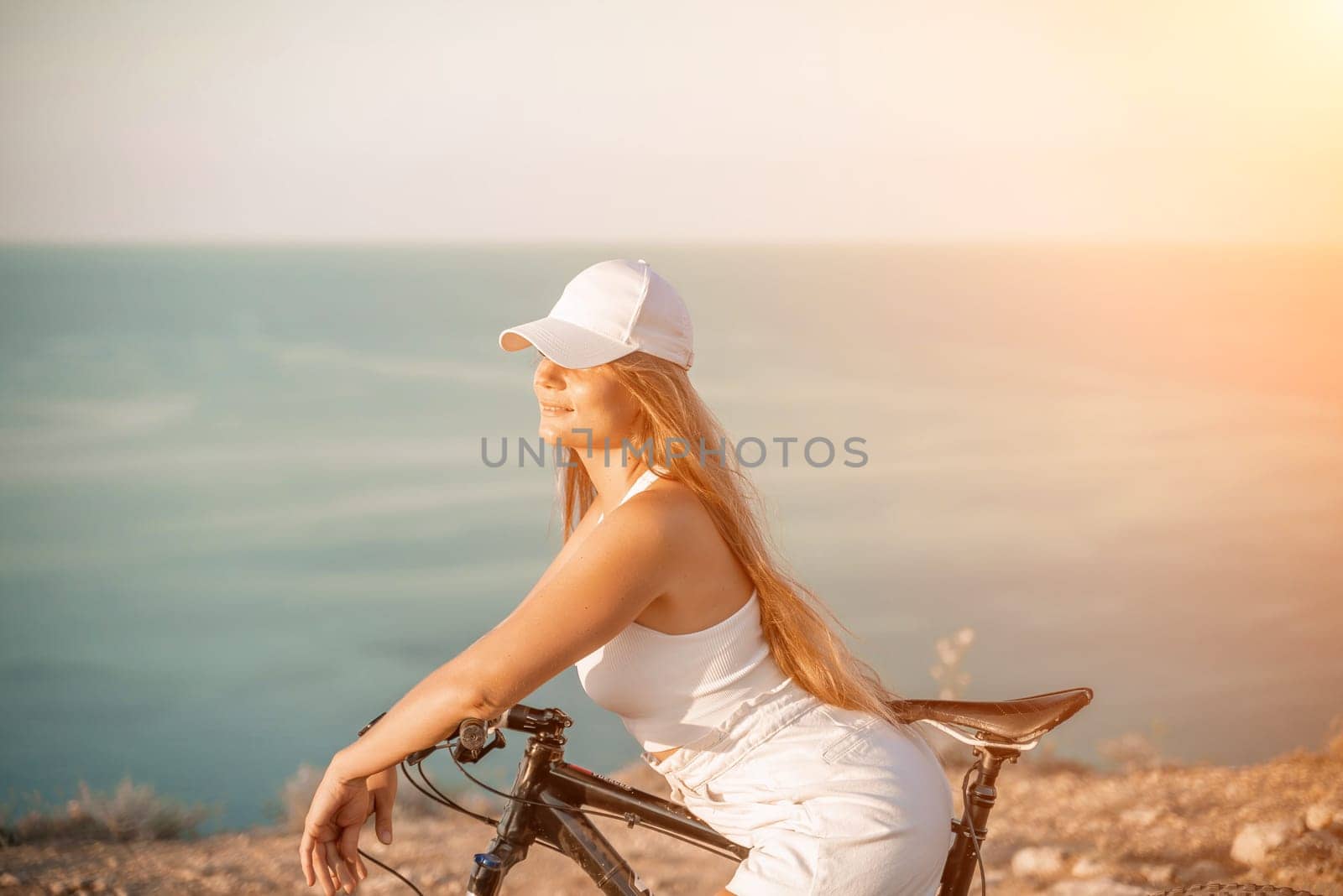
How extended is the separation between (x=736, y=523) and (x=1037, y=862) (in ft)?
8.01


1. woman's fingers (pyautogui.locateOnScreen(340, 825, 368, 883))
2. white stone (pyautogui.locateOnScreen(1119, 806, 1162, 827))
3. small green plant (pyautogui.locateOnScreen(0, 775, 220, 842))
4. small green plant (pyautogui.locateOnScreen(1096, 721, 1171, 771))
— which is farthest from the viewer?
small green plant (pyautogui.locateOnScreen(1096, 721, 1171, 771))

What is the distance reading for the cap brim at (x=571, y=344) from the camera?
6.50ft

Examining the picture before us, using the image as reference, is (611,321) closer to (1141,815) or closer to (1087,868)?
(1087,868)

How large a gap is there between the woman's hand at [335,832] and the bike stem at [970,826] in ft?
3.21

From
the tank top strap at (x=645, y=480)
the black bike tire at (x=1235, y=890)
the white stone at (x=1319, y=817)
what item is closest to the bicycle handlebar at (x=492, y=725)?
the tank top strap at (x=645, y=480)

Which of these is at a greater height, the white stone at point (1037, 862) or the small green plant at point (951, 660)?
the small green plant at point (951, 660)

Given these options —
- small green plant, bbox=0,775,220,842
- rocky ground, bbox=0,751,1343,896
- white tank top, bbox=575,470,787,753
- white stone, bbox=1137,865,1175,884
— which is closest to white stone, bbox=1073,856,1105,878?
rocky ground, bbox=0,751,1343,896

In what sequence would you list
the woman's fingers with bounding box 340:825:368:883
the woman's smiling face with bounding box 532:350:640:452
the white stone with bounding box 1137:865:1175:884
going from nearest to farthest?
the woman's fingers with bounding box 340:825:368:883 → the woman's smiling face with bounding box 532:350:640:452 → the white stone with bounding box 1137:865:1175:884

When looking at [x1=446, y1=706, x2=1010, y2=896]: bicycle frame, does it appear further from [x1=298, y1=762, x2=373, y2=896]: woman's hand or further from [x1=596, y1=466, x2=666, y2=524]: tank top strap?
[x1=596, y1=466, x2=666, y2=524]: tank top strap

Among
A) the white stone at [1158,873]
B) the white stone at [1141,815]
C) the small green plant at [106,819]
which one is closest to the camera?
the white stone at [1158,873]

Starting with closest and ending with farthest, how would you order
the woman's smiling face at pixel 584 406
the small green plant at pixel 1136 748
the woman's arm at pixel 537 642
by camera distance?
the woman's arm at pixel 537 642 → the woman's smiling face at pixel 584 406 → the small green plant at pixel 1136 748

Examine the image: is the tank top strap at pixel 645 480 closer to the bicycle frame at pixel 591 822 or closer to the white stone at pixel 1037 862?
the bicycle frame at pixel 591 822

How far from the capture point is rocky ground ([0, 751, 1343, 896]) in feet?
12.1

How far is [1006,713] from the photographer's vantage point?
209 centimetres
